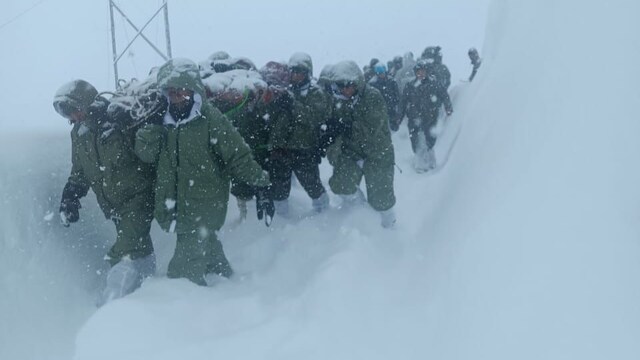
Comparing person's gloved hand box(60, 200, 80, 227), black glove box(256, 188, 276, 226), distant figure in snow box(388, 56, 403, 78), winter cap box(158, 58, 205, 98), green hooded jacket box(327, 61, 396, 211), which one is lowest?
distant figure in snow box(388, 56, 403, 78)

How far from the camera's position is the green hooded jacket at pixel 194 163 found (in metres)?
3.81

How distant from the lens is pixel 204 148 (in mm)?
3859

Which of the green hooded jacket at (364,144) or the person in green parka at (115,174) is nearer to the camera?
the person in green parka at (115,174)

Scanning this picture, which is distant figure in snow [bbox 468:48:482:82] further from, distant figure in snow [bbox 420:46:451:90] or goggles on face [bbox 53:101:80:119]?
goggles on face [bbox 53:101:80:119]

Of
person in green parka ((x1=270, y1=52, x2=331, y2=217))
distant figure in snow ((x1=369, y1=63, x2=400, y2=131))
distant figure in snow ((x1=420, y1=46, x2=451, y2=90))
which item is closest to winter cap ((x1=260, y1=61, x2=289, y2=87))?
person in green parka ((x1=270, y1=52, x2=331, y2=217))

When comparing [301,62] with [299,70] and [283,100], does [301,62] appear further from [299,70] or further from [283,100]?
[283,100]

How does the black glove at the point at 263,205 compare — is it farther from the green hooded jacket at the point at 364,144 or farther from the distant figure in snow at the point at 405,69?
the distant figure in snow at the point at 405,69

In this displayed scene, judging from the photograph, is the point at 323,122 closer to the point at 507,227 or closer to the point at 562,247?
the point at 507,227

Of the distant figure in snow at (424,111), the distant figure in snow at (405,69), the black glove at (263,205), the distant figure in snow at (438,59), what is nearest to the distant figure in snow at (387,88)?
the distant figure in snow at (424,111)

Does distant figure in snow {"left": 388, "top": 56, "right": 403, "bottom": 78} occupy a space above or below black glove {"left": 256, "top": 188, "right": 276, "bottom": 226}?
below

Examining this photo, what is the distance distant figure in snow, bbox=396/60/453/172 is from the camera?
7902 millimetres

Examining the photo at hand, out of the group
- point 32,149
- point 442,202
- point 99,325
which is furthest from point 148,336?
point 32,149

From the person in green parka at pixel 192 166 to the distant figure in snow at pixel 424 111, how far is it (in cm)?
434

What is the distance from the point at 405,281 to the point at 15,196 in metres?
3.81
